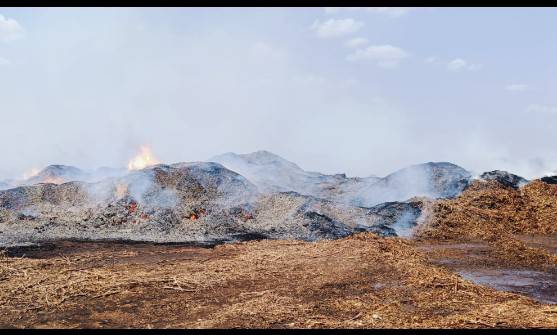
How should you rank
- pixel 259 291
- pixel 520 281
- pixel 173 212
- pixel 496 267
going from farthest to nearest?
pixel 173 212 < pixel 496 267 < pixel 520 281 < pixel 259 291

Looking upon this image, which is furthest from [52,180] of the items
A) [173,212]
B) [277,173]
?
[277,173]

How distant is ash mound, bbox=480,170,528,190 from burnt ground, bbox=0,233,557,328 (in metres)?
15.0

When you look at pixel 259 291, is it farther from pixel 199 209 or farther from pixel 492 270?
pixel 199 209

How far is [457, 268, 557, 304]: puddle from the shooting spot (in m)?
8.57

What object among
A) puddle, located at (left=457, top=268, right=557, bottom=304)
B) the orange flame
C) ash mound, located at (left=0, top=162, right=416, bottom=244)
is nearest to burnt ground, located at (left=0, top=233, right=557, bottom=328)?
puddle, located at (left=457, top=268, right=557, bottom=304)

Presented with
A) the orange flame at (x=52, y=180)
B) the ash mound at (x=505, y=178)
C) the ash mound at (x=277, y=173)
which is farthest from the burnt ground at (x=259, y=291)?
the ash mound at (x=277, y=173)

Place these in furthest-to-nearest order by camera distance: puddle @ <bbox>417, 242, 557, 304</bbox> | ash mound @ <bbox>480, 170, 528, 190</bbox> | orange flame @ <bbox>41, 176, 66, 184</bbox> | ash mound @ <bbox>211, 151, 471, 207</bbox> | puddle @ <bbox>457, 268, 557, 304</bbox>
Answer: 1. orange flame @ <bbox>41, 176, 66, 184</bbox>
2. ash mound @ <bbox>211, 151, 471, 207</bbox>
3. ash mound @ <bbox>480, 170, 528, 190</bbox>
4. puddle @ <bbox>417, 242, 557, 304</bbox>
5. puddle @ <bbox>457, 268, 557, 304</bbox>

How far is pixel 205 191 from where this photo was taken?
74.9 feet

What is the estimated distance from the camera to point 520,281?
9.53 metres

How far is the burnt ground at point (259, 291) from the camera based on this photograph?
6.83m

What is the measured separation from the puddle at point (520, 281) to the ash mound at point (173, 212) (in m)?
7.14

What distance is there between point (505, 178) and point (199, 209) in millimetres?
17732

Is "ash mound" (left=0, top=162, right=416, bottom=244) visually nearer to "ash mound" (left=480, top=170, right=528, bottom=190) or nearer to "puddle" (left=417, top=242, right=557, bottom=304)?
"puddle" (left=417, top=242, right=557, bottom=304)
